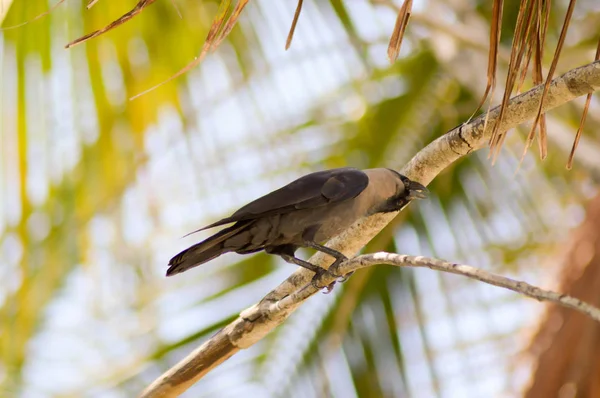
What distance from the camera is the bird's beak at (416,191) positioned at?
7.72 feet

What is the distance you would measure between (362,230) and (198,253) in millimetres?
512

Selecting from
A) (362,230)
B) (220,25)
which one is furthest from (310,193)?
(220,25)

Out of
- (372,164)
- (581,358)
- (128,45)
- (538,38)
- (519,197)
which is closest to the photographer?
(538,38)

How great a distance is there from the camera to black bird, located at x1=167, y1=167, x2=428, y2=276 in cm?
248

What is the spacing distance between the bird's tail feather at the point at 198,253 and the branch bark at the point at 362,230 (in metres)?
0.26

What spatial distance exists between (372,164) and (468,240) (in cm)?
83

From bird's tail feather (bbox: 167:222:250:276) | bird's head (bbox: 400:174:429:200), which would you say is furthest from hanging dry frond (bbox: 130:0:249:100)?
bird's head (bbox: 400:174:429:200)

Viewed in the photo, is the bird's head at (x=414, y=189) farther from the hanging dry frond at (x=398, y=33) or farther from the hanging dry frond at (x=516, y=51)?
the hanging dry frond at (x=398, y=33)

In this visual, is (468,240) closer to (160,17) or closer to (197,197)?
(197,197)

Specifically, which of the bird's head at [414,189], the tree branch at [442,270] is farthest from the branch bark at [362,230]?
the bird's head at [414,189]

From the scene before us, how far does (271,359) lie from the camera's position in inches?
177

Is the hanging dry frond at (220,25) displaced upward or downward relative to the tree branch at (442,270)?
upward

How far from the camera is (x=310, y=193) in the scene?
2549 mm

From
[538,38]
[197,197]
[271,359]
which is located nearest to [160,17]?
[197,197]
